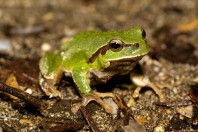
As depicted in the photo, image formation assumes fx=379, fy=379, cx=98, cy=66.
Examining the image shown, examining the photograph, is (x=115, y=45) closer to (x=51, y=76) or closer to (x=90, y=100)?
(x=90, y=100)

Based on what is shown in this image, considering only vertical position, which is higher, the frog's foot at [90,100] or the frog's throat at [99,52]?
the frog's throat at [99,52]

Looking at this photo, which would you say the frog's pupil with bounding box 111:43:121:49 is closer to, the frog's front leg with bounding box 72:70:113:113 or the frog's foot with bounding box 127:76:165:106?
the frog's front leg with bounding box 72:70:113:113

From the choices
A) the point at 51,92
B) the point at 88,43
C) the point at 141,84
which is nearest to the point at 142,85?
the point at 141,84

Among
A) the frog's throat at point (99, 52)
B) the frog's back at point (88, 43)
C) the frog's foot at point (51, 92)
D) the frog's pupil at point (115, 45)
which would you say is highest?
the frog's back at point (88, 43)

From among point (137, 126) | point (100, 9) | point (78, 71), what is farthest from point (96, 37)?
point (100, 9)

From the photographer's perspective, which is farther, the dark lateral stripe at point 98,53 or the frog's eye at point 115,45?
the dark lateral stripe at point 98,53

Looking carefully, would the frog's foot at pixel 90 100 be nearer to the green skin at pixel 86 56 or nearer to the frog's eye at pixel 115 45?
the green skin at pixel 86 56

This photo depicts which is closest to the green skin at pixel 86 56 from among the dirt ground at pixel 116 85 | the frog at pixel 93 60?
the frog at pixel 93 60

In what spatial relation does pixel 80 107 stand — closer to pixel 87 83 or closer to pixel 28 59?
pixel 87 83

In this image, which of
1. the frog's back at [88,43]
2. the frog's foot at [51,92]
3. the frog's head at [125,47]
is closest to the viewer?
the frog's head at [125,47]

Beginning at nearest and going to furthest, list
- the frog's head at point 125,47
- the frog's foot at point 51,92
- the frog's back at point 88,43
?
the frog's head at point 125,47 → the frog's back at point 88,43 → the frog's foot at point 51,92
